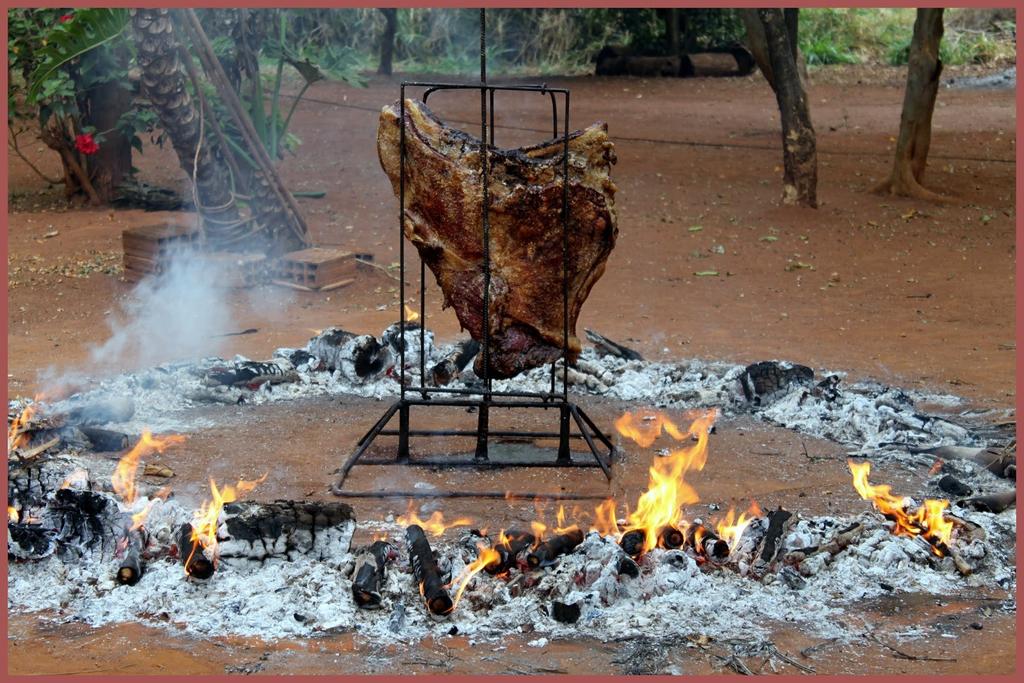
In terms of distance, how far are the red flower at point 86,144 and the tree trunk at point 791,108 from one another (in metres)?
8.31

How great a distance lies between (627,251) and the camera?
525 inches

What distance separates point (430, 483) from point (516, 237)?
4.93 feet

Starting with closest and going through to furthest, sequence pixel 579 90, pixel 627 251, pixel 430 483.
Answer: pixel 430 483 < pixel 627 251 < pixel 579 90

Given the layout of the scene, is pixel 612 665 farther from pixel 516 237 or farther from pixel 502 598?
pixel 516 237

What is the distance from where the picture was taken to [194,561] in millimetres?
5328

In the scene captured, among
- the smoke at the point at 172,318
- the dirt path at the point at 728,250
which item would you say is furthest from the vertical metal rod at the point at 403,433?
the smoke at the point at 172,318

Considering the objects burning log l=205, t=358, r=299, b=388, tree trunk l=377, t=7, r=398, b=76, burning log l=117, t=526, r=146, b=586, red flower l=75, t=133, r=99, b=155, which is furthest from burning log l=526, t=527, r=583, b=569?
tree trunk l=377, t=7, r=398, b=76

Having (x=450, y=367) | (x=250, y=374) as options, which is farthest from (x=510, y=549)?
(x=250, y=374)

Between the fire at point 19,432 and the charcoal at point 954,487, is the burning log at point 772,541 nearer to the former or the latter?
the charcoal at point 954,487

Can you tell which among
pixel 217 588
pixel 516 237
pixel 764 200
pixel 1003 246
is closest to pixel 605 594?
pixel 217 588

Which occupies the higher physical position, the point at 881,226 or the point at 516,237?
the point at 516,237

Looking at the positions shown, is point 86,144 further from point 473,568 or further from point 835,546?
point 835,546

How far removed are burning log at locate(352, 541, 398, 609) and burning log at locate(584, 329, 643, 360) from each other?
13.2ft

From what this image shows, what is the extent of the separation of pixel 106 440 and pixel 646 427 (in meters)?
3.44
